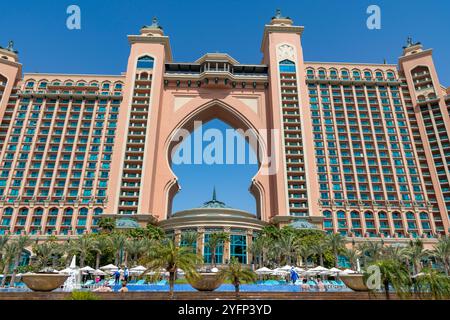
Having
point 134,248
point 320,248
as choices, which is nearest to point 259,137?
point 320,248

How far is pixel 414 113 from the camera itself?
9950cm

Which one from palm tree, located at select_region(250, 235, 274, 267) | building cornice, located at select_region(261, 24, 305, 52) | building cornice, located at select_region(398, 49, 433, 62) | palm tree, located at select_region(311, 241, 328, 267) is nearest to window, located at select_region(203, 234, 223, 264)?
palm tree, located at select_region(250, 235, 274, 267)

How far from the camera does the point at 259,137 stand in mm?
91750

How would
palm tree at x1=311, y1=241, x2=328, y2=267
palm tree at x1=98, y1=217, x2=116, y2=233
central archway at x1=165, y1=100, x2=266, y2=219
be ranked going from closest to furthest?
palm tree at x1=311, y1=241, x2=328, y2=267, palm tree at x1=98, y1=217, x2=116, y2=233, central archway at x1=165, y1=100, x2=266, y2=219

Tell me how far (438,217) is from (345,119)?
3607 centimetres

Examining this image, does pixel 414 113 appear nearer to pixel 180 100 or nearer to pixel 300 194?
pixel 300 194

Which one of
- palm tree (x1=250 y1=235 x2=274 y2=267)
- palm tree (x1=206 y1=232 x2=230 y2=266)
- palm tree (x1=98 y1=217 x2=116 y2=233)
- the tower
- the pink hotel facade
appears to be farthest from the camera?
the pink hotel facade

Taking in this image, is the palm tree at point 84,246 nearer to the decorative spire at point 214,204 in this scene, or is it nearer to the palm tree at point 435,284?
the decorative spire at point 214,204

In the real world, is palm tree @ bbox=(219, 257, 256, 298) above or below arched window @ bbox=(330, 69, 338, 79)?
below

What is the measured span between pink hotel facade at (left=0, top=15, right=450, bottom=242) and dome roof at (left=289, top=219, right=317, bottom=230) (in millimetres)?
1734

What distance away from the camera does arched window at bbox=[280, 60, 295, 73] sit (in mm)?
95188

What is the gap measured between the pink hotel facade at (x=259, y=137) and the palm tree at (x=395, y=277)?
1979 inches

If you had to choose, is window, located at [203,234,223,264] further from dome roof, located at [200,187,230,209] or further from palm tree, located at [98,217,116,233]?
palm tree, located at [98,217,116,233]

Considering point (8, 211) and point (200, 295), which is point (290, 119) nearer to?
point (200, 295)
